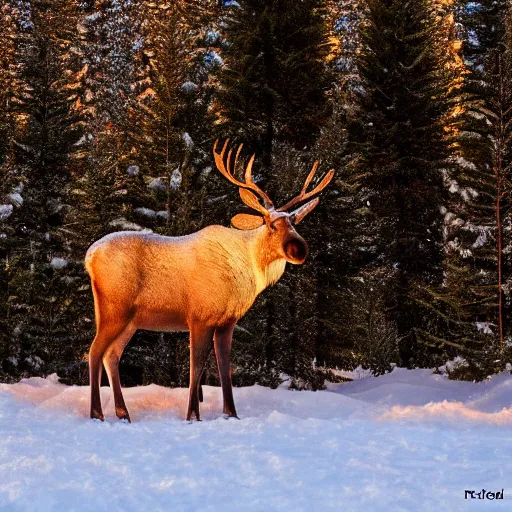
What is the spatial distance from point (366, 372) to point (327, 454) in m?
9.30

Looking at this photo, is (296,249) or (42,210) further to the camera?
(42,210)

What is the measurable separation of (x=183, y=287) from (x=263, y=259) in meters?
0.91

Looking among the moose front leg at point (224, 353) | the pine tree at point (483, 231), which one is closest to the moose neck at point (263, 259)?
the moose front leg at point (224, 353)

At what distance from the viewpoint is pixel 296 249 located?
6.78m

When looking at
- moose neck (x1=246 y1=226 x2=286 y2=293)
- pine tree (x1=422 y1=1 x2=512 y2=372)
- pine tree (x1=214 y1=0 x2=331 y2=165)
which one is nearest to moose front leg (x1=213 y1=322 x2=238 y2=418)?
moose neck (x1=246 y1=226 x2=286 y2=293)

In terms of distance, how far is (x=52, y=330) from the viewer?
1160 centimetres

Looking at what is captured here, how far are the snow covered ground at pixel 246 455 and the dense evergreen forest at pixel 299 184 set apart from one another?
340cm

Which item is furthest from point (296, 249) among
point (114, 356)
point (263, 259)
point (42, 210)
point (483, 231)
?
point (42, 210)

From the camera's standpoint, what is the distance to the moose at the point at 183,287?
6.64m

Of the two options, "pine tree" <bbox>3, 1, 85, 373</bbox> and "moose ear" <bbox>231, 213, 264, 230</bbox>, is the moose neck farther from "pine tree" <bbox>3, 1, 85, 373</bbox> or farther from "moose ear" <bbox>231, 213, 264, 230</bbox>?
"pine tree" <bbox>3, 1, 85, 373</bbox>

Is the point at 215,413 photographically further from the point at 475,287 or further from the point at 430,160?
the point at 430,160

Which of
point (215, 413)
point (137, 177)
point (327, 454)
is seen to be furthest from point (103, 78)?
point (327, 454)

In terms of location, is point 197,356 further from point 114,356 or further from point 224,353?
point 114,356

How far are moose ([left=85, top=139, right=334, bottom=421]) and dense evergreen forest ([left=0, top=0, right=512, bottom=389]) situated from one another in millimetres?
3881
